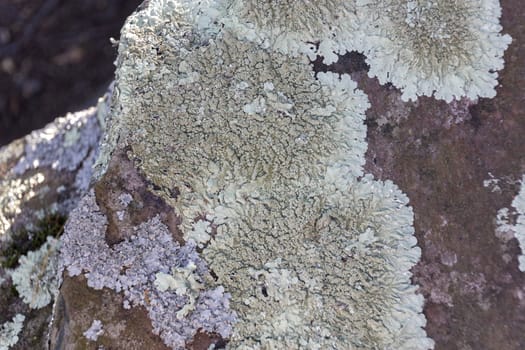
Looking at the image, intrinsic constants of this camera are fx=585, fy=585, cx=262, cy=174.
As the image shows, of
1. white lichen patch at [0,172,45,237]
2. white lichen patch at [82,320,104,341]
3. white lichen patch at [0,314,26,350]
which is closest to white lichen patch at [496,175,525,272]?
white lichen patch at [82,320,104,341]

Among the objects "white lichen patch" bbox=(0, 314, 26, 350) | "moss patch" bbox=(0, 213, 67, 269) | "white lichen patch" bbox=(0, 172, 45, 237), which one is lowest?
"white lichen patch" bbox=(0, 314, 26, 350)

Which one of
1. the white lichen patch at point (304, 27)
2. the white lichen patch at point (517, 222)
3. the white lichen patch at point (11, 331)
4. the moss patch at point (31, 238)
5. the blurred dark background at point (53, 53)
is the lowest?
the white lichen patch at point (11, 331)

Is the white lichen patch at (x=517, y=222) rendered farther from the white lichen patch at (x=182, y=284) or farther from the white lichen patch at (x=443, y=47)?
the white lichen patch at (x=182, y=284)

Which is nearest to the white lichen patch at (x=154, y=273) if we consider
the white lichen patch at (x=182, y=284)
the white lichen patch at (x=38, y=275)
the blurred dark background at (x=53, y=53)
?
the white lichen patch at (x=182, y=284)

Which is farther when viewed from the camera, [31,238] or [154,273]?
[31,238]

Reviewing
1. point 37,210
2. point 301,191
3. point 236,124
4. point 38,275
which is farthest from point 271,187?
point 37,210

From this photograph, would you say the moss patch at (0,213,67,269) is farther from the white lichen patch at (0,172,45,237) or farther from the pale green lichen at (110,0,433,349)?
the pale green lichen at (110,0,433,349)

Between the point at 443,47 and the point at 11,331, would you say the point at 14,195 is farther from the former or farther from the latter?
the point at 443,47
